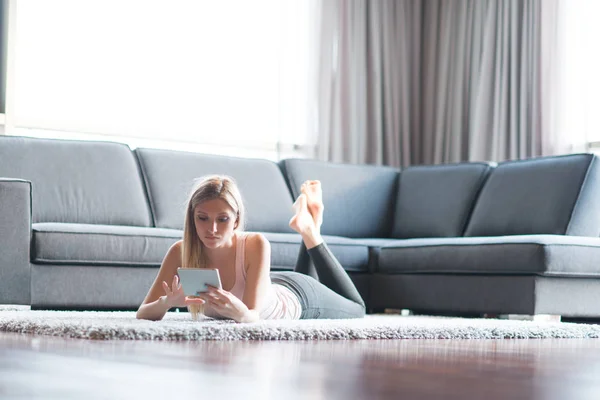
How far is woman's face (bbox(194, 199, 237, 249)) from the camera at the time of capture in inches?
103

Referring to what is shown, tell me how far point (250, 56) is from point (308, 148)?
2.21 feet

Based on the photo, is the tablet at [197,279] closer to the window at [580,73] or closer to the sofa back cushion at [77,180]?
the sofa back cushion at [77,180]

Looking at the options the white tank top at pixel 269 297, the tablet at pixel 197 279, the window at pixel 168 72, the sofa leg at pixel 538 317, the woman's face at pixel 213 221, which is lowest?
the sofa leg at pixel 538 317

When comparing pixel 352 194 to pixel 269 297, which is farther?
pixel 352 194

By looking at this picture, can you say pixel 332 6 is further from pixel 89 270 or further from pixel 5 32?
pixel 89 270

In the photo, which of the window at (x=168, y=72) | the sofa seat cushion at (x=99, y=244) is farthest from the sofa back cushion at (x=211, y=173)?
the window at (x=168, y=72)

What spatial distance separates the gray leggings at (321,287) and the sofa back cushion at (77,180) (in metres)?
1.05

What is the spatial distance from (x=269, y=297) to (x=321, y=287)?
42cm

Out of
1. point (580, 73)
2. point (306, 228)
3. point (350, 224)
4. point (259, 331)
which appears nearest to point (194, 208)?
point (259, 331)

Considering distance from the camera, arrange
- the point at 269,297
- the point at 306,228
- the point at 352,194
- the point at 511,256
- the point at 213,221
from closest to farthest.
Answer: the point at 213,221
the point at 269,297
the point at 306,228
the point at 511,256
the point at 352,194

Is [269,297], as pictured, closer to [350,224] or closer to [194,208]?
[194,208]

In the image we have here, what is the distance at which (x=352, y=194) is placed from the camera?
523 centimetres

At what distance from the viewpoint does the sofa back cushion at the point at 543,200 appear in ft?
14.3

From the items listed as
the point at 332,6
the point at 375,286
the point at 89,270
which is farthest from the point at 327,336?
the point at 332,6
